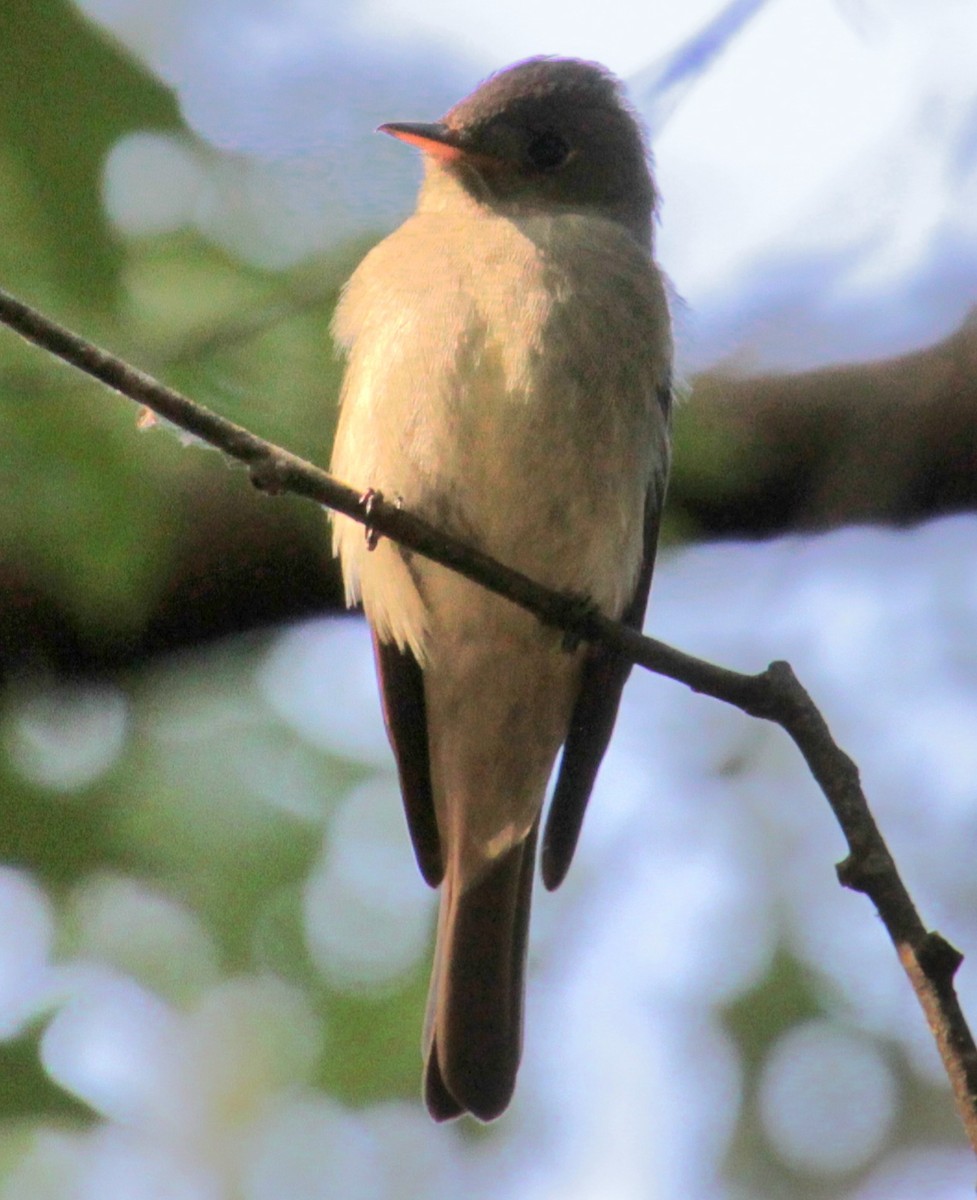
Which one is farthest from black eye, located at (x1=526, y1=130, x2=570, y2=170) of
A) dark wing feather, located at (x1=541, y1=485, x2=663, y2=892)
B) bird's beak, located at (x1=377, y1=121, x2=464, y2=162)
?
dark wing feather, located at (x1=541, y1=485, x2=663, y2=892)

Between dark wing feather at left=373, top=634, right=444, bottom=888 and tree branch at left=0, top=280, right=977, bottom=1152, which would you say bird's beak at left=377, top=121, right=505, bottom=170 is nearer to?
dark wing feather at left=373, top=634, right=444, bottom=888

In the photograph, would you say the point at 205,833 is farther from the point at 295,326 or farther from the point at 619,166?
the point at 619,166

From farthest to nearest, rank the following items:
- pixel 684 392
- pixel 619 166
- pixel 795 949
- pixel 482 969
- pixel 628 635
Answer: pixel 795 949 → pixel 619 166 → pixel 684 392 → pixel 482 969 → pixel 628 635

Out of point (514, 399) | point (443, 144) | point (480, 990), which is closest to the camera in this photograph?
point (514, 399)

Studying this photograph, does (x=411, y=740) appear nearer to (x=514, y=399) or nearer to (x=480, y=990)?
(x=480, y=990)

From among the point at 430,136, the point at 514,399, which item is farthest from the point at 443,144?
the point at 514,399

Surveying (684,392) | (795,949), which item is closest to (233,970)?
(795,949)
